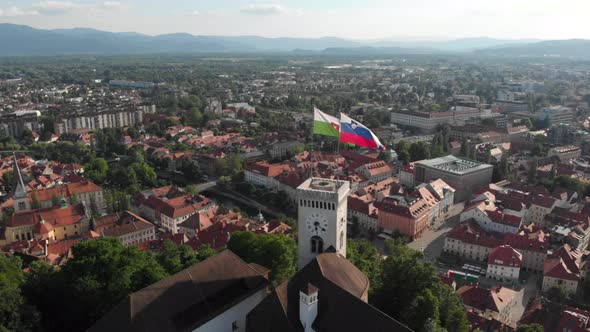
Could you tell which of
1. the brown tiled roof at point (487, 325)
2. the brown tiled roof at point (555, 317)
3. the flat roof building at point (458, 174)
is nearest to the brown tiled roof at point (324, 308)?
the brown tiled roof at point (487, 325)

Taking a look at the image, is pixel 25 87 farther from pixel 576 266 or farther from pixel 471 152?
pixel 576 266

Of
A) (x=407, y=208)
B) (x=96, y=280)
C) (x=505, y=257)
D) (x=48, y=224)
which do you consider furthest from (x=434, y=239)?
(x=48, y=224)

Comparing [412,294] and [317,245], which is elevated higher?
[317,245]

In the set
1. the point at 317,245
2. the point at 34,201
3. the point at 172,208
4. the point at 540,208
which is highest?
the point at 317,245

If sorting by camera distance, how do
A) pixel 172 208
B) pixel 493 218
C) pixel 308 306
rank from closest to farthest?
1. pixel 308 306
2. pixel 493 218
3. pixel 172 208

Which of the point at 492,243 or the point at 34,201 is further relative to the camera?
the point at 34,201

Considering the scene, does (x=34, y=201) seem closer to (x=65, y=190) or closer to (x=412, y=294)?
(x=65, y=190)

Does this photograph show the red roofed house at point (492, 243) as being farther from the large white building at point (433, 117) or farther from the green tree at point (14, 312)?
the large white building at point (433, 117)

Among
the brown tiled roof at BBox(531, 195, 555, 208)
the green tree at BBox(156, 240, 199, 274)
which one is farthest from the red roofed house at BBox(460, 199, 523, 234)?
the green tree at BBox(156, 240, 199, 274)

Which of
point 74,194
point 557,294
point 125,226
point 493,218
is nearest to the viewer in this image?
point 557,294
